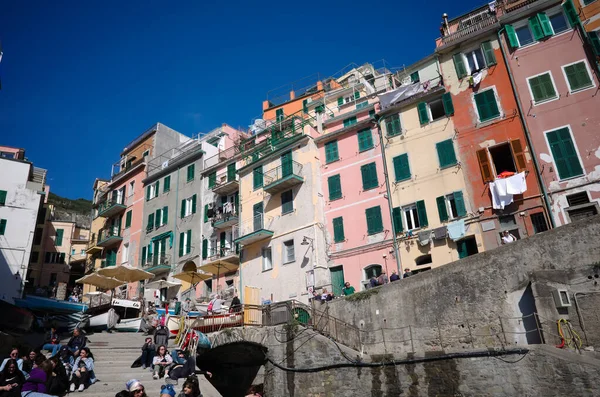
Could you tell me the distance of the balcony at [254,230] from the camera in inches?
1145

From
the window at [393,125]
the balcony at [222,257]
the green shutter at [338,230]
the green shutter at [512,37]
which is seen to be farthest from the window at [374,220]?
the green shutter at [512,37]

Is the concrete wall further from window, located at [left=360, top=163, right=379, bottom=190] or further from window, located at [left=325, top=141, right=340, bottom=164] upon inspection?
window, located at [left=360, top=163, right=379, bottom=190]

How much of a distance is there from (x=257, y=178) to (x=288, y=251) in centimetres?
645

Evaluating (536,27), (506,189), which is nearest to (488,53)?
(536,27)

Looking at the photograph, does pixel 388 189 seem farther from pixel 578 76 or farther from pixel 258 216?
pixel 578 76

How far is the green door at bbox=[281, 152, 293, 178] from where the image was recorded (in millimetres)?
29584

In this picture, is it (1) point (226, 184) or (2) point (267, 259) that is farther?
(1) point (226, 184)

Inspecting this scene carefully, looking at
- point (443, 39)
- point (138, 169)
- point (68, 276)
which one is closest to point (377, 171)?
point (443, 39)

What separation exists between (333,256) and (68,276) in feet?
129

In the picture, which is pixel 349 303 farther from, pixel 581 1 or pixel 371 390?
pixel 581 1

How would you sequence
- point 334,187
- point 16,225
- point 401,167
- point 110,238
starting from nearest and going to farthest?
point 401,167, point 334,187, point 16,225, point 110,238

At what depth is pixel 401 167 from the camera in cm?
2516

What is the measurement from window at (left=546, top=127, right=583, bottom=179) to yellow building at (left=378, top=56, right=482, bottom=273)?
4.26 metres

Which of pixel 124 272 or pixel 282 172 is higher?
pixel 282 172
